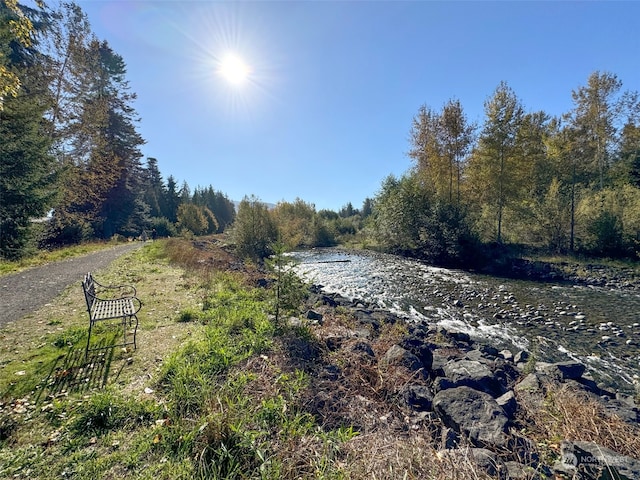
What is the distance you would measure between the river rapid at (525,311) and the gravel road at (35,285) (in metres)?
6.18

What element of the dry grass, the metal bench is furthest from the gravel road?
the dry grass

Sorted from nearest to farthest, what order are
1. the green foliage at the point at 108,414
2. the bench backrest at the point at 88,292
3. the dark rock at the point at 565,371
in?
the green foliage at the point at 108,414 < the bench backrest at the point at 88,292 < the dark rock at the point at 565,371

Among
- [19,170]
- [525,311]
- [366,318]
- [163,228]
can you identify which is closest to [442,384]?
[366,318]

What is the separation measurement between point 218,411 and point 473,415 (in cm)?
289

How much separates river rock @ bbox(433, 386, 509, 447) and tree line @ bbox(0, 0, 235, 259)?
28.0 feet

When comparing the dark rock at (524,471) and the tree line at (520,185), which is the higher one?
the tree line at (520,185)

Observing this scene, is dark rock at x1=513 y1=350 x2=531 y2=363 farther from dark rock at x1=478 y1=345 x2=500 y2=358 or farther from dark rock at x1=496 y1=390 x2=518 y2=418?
dark rock at x1=496 y1=390 x2=518 y2=418

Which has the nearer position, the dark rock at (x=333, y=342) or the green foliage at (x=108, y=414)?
the green foliage at (x=108, y=414)

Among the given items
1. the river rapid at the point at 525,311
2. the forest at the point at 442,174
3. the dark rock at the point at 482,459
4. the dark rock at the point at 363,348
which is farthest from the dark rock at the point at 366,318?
the forest at the point at 442,174

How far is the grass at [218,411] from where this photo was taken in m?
2.16

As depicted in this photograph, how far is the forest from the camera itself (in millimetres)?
10438

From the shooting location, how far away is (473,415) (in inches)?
123

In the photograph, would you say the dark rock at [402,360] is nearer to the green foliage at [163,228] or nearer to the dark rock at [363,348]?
the dark rock at [363,348]

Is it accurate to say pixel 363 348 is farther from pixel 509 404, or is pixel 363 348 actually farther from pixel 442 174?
pixel 442 174
